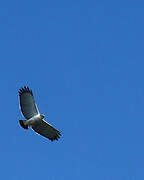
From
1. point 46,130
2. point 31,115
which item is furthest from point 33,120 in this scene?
point 46,130

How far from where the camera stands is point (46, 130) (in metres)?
104

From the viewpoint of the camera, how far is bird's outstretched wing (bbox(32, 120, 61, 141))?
102650mm

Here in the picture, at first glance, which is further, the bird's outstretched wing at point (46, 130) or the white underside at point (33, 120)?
the bird's outstretched wing at point (46, 130)

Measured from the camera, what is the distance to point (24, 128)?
3947 inches

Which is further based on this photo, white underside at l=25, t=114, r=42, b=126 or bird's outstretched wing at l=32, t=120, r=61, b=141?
bird's outstretched wing at l=32, t=120, r=61, b=141

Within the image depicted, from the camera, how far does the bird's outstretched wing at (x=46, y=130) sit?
337 feet

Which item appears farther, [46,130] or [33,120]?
[46,130]

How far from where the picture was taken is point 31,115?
102 metres

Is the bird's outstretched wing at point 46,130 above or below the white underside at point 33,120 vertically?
above

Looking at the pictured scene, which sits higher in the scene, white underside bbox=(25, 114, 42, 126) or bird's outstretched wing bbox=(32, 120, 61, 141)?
bird's outstretched wing bbox=(32, 120, 61, 141)

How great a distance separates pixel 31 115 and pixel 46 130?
316 centimetres

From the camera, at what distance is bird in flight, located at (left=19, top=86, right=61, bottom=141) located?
101 m

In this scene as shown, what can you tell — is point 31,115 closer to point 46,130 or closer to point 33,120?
point 33,120

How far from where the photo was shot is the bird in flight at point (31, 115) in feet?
332
